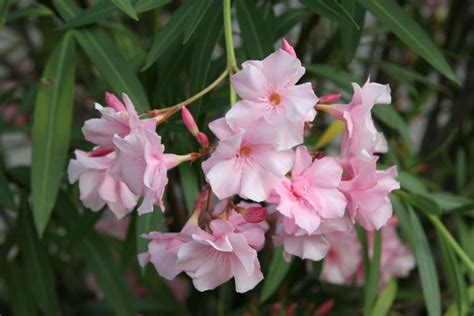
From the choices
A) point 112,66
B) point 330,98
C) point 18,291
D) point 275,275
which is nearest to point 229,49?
point 330,98

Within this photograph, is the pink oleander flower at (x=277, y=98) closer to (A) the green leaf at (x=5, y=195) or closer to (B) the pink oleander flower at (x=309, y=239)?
(B) the pink oleander flower at (x=309, y=239)

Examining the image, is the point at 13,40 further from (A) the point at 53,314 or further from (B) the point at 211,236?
(B) the point at 211,236

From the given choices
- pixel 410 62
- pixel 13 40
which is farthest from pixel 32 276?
pixel 410 62

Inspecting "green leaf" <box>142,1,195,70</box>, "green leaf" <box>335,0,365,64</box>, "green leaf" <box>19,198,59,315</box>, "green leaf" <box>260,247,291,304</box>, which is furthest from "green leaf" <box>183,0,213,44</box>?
Result: "green leaf" <box>19,198,59,315</box>

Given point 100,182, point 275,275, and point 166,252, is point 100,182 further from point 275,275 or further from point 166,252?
point 275,275

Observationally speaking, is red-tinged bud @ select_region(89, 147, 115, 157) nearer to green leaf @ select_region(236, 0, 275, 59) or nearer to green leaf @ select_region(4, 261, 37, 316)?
green leaf @ select_region(236, 0, 275, 59)
